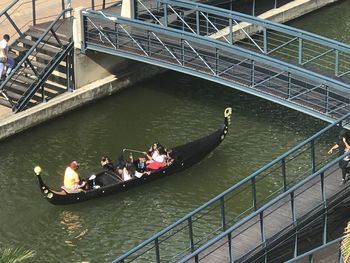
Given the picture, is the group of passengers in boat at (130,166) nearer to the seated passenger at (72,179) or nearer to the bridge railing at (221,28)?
the seated passenger at (72,179)

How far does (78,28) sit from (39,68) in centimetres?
177

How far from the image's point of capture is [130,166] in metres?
26.3

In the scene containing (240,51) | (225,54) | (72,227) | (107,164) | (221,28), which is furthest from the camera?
(221,28)

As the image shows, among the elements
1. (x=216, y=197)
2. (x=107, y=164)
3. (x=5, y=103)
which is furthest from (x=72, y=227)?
(x=5, y=103)

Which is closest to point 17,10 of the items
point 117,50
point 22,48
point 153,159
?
point 22,48

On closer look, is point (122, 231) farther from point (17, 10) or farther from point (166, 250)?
point (17, 10)

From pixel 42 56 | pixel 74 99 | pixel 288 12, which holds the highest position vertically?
pixel 288 12

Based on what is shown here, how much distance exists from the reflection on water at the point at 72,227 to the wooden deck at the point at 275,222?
Result: 544 cm

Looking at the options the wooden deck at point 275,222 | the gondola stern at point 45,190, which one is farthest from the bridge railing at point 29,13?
the wooden deck at point 275,222

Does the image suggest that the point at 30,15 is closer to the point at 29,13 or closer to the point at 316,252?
the point at 29,13

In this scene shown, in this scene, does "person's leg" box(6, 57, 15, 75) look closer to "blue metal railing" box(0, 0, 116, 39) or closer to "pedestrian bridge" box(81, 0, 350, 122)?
"blue metal railing" box(0, 0, 116, 39)

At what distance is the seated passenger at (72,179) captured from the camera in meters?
25.5

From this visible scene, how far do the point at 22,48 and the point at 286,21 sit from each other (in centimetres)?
1229

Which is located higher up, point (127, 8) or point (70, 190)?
point (127, 8)
